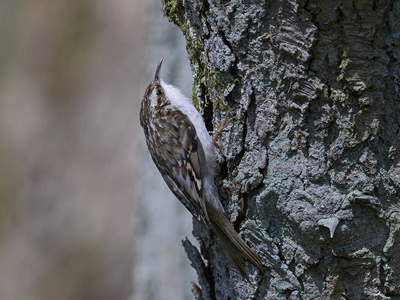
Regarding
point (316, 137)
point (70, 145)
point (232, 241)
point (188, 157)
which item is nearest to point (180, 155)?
Answer: point (188, 157)

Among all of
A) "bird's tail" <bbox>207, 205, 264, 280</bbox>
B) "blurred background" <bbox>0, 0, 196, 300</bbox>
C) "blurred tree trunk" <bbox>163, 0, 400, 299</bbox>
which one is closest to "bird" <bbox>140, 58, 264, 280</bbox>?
"bird's tail" <bbox>207, 205, 264, 280</bbox>

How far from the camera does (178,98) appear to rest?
234 centimetres

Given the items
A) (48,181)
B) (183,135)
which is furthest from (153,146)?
(48,181)

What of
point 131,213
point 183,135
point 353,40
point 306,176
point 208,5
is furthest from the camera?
point 131,213

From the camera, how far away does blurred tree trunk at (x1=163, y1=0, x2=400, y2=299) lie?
4.98 feet

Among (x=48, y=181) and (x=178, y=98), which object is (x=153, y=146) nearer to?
(x=178, y=98)

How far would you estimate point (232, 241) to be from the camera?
5.98 feet

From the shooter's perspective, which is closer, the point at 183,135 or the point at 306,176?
the point at 306,176

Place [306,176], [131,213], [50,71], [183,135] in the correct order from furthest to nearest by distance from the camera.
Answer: [50,71] < [131,213] < [183,135] < [306,176]

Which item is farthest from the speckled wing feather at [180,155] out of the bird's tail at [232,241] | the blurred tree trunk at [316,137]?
the blurred tree trunk at [316,137]

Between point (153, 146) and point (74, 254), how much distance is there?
2563 millimetres

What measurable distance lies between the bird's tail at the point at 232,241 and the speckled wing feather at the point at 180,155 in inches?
4.6

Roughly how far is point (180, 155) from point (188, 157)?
2.1 inches

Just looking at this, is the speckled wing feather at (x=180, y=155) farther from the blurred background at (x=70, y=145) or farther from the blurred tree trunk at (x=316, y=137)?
the blurred background at (x=70, y=145)
